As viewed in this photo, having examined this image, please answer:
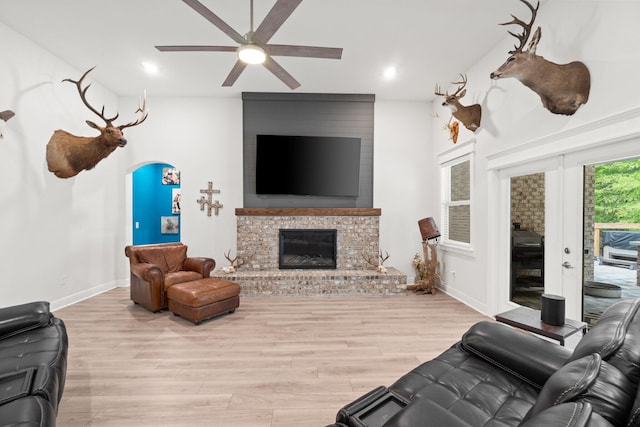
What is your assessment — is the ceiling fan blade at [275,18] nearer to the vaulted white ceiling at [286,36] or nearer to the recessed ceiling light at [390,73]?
the vaulted white ceiling at [286,36]

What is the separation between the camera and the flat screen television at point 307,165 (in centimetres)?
492

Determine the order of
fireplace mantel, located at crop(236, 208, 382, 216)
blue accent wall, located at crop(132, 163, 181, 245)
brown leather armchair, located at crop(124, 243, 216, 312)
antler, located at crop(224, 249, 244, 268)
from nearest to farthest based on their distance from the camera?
brown leather armchair, located at crop(124, 243, 216, 312)
antler, located at crop(224, 249, 244, 268)
fireplace mantel, located at crop(236, 208, 382, 216)
blue accent wall, located at crop(132, 163, 181, 245)

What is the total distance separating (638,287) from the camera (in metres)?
2.13

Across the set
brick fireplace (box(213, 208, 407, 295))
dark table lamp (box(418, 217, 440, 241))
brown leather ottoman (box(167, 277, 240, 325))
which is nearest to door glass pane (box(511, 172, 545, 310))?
dark table lamp (box(418, 217, 440, 241))

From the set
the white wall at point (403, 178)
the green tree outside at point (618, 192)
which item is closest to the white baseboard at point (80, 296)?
the white wall at point (403, 178)

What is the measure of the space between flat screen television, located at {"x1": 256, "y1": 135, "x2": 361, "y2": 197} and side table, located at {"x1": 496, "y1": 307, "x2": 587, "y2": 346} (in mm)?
3442

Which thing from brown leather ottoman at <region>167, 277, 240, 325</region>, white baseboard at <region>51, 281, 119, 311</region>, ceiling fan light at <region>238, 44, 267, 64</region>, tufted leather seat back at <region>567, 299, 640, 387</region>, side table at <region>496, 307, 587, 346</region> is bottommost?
white baseboard at <region>51, 281, 119, 311</region>

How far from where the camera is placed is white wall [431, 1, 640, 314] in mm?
2115

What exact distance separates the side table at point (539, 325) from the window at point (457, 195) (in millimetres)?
2352

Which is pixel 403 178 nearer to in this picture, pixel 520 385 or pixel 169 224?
pixel 520 385

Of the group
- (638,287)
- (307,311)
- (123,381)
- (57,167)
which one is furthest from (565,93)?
(57,167)

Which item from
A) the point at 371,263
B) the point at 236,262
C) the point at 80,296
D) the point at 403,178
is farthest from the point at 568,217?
the point at 80,296

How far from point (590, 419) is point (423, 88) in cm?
489

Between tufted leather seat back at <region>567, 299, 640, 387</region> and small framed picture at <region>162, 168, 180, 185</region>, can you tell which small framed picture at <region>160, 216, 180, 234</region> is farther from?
tufted leather seat back at <region>567, 299, 640, 387</region>
